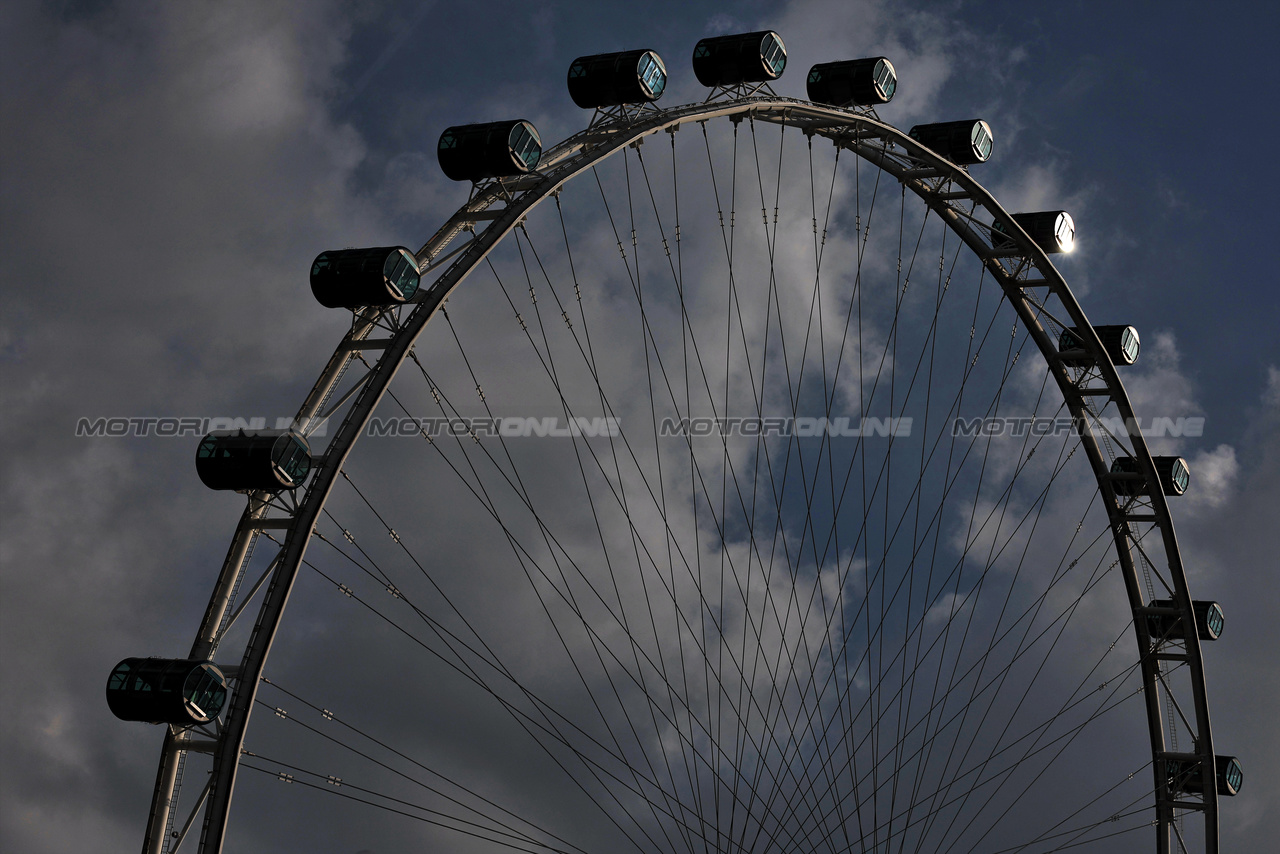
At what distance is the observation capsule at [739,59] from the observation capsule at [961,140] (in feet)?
26.6

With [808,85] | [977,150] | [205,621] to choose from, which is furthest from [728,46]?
[205,621]

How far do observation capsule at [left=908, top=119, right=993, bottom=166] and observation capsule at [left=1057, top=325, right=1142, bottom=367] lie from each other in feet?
21.7

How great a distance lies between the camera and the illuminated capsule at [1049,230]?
37.3 m

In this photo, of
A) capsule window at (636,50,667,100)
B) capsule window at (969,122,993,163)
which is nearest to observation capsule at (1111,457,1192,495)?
capsule window at (969,122,993,163)

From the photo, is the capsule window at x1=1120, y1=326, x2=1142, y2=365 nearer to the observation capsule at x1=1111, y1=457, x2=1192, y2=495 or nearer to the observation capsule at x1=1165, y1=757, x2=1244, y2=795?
the observation capsule at x1=1111, y1=457, x2=1192, y2=495

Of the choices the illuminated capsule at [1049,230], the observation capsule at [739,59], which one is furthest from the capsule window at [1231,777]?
the observation capsule at [739,59]

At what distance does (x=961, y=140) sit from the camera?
35906mm

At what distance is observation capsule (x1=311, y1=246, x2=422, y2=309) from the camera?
22.8 m

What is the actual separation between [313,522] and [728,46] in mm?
16017

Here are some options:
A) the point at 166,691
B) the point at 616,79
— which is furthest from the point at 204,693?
the point at 616,79

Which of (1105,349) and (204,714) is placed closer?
(204,714)

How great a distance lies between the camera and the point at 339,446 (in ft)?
73.0

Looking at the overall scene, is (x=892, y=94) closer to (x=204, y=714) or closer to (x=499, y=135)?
(x=499, y=135)

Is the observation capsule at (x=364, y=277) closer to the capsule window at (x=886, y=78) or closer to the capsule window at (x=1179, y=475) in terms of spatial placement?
the capsule window at (x=886, y=78)
